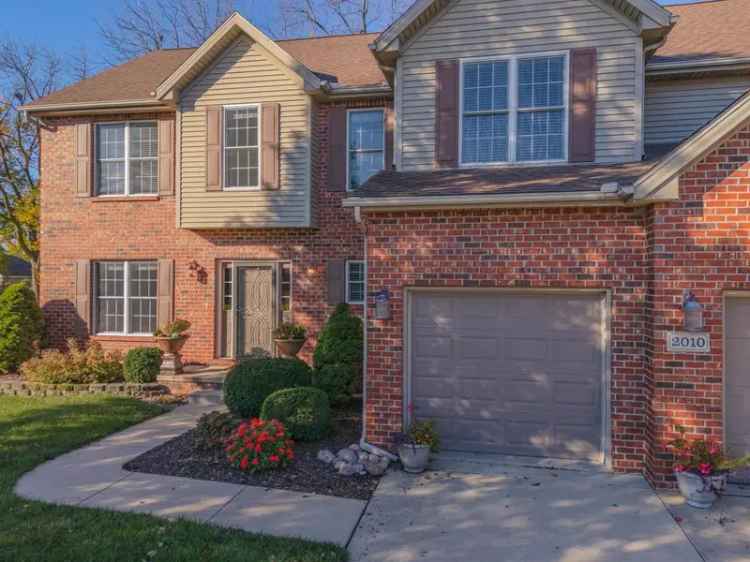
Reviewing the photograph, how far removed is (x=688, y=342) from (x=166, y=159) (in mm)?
10345

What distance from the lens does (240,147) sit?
33.8ft

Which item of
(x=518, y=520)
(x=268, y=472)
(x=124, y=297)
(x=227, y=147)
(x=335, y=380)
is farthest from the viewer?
(x=124, y=297)

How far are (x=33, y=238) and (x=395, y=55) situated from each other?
57.4 feet

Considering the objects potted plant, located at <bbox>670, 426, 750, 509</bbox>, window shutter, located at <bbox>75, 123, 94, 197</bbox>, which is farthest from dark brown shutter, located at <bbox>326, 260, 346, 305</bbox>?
potted plant, located at <bbox>670, 426, 750, 509</bbox>

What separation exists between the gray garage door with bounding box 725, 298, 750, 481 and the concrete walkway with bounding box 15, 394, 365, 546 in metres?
4.28

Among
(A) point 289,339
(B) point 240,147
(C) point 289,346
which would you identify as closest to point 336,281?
(A) point 289,339

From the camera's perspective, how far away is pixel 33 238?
19047mm

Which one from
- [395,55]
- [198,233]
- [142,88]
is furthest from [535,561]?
[142,88]

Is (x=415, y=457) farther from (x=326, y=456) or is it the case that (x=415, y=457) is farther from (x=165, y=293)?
(x=165, y=293)

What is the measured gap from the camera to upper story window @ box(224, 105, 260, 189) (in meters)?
10.3

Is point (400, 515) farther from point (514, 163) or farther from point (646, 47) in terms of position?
point (646, 47)

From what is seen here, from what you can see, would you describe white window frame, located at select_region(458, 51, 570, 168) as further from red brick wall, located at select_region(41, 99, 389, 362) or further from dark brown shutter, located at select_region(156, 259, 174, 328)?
dark brown shutter, located at select_region(156, 259, 174, 328)

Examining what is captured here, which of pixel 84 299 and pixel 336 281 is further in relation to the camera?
pixel 84 299

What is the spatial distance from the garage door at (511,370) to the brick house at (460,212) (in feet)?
0.09
